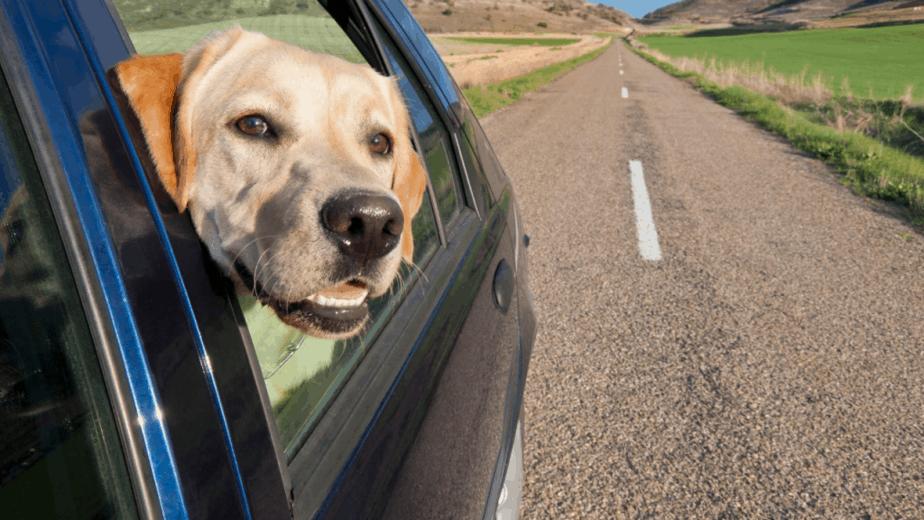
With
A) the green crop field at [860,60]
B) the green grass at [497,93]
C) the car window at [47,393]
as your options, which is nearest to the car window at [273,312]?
the car window at [47,393]

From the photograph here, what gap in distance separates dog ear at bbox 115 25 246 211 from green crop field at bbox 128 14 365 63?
0.69 ft

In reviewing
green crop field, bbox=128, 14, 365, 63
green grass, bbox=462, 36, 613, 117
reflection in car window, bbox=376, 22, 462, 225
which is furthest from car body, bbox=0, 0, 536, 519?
green grass, bbox=462, 36, 613, 117

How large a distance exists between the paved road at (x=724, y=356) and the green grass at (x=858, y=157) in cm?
53

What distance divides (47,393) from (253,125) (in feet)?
3.05

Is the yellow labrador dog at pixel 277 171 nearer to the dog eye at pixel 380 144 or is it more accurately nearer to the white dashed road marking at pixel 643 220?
the dog eye at pixel 380 144

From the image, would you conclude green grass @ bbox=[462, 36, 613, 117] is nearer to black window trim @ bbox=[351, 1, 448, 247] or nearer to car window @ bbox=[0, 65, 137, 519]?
black window trim @ bbox=[351, 1, 448, 247]

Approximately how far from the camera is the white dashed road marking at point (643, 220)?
5059mm

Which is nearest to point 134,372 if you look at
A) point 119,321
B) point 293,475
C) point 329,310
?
point 119,321

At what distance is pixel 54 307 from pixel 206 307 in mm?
175

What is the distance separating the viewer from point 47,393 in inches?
24.4

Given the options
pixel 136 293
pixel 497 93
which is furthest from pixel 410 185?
pixel 497 93

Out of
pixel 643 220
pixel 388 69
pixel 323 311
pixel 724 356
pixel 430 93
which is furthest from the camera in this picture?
pixel 643 220

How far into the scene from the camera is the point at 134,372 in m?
0.63

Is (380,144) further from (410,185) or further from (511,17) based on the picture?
(511,17)
